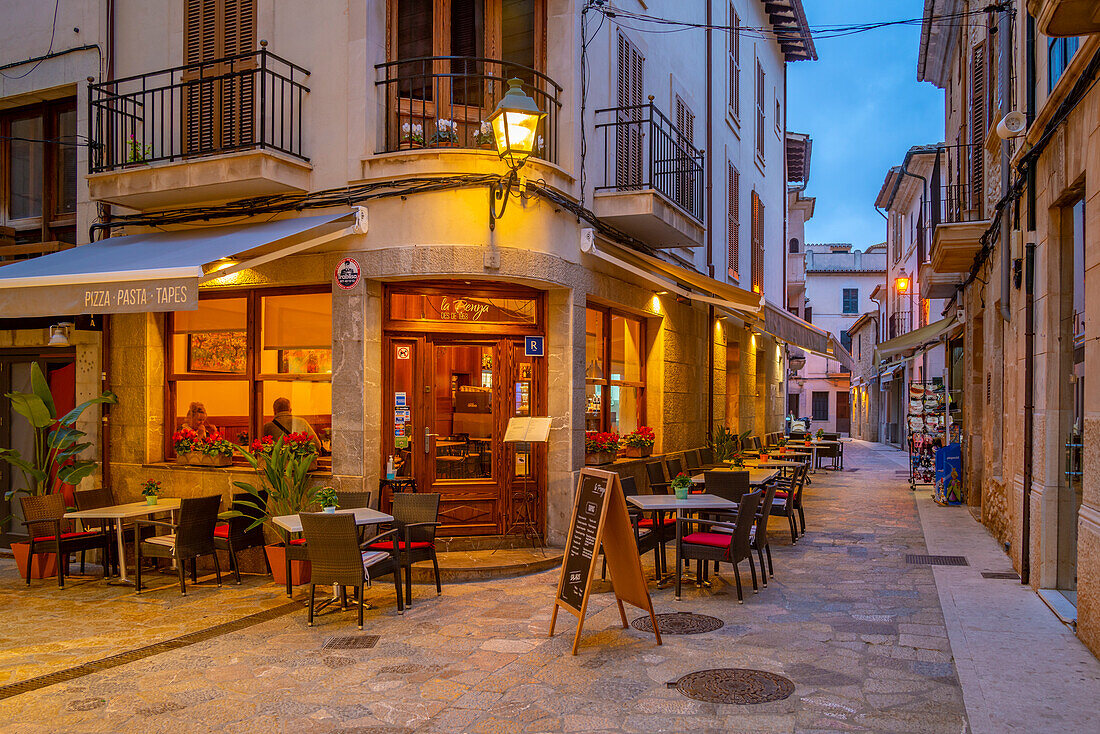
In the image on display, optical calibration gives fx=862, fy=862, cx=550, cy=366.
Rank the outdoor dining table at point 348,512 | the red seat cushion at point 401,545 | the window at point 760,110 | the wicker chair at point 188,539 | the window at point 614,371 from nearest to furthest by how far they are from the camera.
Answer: the outdoor dining table at point 348,512 → the red seat cushion at point 401,545 → the wicker chair at point 188,539 → the window at point 614,371 → the window at point 760,110

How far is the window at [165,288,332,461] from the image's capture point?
1002cm

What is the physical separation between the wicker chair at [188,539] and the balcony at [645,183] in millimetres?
5839

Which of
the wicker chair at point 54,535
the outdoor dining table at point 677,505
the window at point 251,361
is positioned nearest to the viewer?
the outdoor dining table at point 677,505

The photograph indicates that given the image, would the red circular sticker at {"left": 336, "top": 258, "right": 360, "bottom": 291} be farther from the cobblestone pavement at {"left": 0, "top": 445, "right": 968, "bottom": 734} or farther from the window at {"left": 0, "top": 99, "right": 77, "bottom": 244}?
the window at {"left": 0, "top": 99, "right": 77, "bottom": 244}

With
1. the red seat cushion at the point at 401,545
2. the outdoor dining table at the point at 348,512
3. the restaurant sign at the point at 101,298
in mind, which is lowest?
the red seat cushion at the point at 401,545

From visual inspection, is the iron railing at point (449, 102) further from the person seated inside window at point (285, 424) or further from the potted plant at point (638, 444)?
the potted plant at point (638, 444)

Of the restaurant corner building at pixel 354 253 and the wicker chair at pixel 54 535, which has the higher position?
the restaurant corner building at pixel 354 253

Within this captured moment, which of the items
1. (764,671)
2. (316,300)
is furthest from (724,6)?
(764,671)

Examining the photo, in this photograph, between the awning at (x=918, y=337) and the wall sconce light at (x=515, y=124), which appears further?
the awning at (x=918, y=337)

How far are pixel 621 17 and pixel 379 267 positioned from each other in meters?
5.37

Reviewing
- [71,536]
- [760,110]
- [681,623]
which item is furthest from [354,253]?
[760,110]

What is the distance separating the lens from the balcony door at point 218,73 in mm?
9969

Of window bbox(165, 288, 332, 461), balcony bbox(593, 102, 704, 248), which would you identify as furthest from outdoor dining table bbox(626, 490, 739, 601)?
balcony bbox(593, 102, 704, 248)

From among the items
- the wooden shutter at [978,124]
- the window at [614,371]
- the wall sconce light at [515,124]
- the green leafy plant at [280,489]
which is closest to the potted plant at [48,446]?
the green leafy plant at [280,489]
